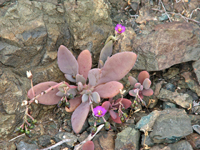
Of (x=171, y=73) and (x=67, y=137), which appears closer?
(x=67, y=137)

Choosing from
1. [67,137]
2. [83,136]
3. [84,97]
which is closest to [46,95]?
[84,97]

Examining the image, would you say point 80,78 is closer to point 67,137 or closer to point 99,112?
→ point 99,112

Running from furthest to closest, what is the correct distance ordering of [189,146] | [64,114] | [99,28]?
[99,28] → [64,114] → [189,146]

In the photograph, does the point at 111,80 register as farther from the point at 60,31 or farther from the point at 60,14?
the point at 60,14

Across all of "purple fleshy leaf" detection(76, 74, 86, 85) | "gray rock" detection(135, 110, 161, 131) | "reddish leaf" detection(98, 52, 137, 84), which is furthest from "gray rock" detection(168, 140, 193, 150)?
"purple fleshy leaf" detection(76, 74, 86, 85)

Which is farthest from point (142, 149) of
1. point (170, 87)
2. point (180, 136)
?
point (170, 87)

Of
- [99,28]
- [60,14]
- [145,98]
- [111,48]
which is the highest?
[60,14]
